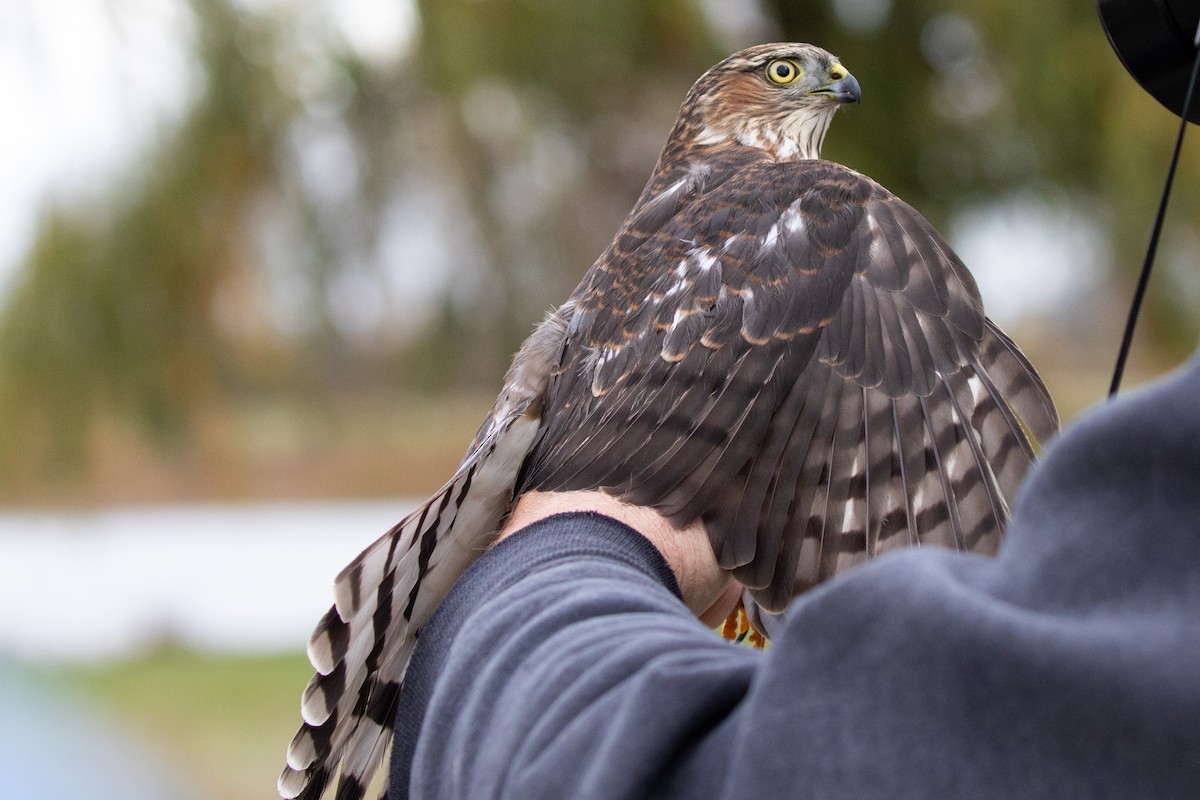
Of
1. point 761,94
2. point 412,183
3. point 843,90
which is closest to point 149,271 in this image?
point 412,183

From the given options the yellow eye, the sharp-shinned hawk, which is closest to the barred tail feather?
the sharp-shinned hawk

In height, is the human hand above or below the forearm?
below

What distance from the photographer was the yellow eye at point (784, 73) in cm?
244

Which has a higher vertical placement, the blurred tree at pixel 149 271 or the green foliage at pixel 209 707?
the blurred tree at pixel 149 271

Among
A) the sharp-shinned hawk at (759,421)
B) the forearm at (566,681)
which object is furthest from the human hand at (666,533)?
the forearm at (566,681)

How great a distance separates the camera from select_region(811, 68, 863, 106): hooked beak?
239 centimetres

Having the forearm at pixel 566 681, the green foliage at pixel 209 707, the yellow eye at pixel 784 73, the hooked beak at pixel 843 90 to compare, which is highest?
the yellow eye at pixel 784 73

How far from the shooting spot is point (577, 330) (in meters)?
1.93

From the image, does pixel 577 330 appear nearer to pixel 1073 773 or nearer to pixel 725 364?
pixel 725 364

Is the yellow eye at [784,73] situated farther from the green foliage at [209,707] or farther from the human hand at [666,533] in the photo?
the green foliage at [209,707]

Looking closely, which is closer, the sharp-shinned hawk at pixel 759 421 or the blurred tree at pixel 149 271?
the sharp-shinned hawk at pixel 759 421

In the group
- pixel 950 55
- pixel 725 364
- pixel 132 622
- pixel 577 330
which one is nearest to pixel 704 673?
pixel 725 364

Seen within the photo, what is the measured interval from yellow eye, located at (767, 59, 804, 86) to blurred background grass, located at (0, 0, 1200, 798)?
1.54 meters

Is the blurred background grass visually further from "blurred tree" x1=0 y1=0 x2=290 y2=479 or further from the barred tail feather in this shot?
the barred tail feather
